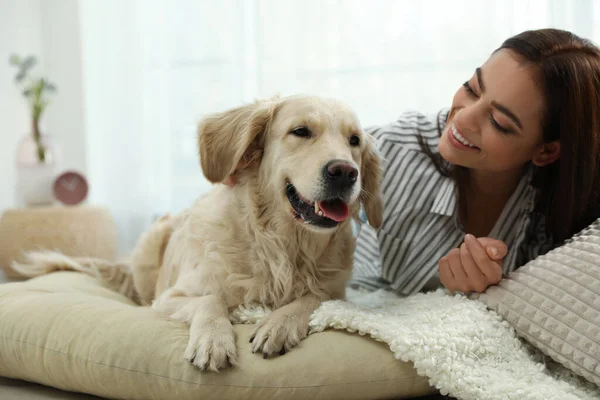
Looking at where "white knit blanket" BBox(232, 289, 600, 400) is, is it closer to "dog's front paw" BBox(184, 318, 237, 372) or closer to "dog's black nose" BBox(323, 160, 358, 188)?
"dog's front paw" BBox(184, 318, 237, 372)

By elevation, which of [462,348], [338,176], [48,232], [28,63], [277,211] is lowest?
[48,232]

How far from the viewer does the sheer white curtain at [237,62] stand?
9.70 feet

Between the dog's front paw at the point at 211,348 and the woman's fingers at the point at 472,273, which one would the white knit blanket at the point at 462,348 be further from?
the dog's front paw at the point at 211,348

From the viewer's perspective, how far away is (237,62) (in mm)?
3348

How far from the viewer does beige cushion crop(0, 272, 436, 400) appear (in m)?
1.21

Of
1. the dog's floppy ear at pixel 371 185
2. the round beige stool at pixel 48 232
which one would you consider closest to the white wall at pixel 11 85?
the round beige stool at pixel 48 232

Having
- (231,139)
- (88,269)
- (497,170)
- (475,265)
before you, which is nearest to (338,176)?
(231,139)

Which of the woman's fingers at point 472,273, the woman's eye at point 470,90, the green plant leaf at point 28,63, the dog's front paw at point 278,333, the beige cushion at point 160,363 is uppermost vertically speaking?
the green plant leaf at point 28,63

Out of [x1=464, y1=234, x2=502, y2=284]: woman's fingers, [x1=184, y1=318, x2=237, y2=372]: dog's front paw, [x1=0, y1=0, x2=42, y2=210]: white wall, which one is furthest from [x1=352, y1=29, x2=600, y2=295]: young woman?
[x1=0, y1=0, x2=42, y2=210]: white wall

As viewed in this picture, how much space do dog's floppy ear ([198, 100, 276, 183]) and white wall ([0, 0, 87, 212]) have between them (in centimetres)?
247

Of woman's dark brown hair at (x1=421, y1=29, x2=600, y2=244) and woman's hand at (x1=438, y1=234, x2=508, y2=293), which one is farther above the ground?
woman's dark brown hair at (x1=421, y1=29, x2=600, y2=244)

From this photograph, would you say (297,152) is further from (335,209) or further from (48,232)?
(48,232)

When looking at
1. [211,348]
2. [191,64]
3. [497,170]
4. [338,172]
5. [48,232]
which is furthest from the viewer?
[191,64]

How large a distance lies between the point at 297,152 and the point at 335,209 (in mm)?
170
